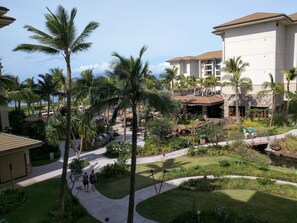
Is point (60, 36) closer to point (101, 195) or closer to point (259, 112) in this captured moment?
point (101, 195)

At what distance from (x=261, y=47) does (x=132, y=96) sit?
108 feet

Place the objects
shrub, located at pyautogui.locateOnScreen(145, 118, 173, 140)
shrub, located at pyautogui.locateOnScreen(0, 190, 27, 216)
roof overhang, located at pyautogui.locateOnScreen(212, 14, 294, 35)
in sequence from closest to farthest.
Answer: shrub, located at pyautogui.locateOnScreen(0, 190, 27, 216)
shrub, located at pyautogui.locateOnScreen(145, 118, 173, 140)
roof overhang, located at pyautogui.locateOnScreen(212, 14, 294, 35)

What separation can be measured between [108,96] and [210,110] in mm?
35018

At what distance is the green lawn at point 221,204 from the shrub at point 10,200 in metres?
6.94

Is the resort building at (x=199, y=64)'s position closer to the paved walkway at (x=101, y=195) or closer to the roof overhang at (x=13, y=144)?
the paved walkway at (x=101, y=195)

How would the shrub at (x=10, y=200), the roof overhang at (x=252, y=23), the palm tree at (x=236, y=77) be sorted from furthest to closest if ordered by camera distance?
the palm tree at (x=236, y=77) → the roof overhang at (x=252, y=23) → the shrub at (x=10, y=200)

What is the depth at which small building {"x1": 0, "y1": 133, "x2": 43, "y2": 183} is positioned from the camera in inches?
742

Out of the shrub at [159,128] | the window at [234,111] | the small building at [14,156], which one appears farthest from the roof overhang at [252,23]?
the small building at [14,156]

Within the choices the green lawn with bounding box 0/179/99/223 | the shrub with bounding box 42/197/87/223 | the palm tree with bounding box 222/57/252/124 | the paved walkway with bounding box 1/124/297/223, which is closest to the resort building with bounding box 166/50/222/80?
the palm tree with bounding box 222/57/252/124

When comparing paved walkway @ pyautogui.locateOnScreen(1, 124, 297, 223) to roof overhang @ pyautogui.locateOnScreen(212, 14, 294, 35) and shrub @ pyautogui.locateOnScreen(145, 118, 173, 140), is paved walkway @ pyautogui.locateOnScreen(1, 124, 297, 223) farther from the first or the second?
roof overhang @ pyautogui.locateOnScreen(212, 14, 294, 35)

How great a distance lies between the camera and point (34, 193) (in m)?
17.0

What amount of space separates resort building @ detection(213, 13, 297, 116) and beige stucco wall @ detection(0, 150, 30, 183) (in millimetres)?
30524

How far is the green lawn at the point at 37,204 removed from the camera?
13.5 meters

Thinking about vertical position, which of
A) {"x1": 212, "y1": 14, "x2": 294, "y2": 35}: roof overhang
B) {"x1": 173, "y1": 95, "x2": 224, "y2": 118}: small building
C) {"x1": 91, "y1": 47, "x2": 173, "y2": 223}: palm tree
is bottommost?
{"x1": 173, "y1": 95, "x2": 224, "y2": 118}: small building
